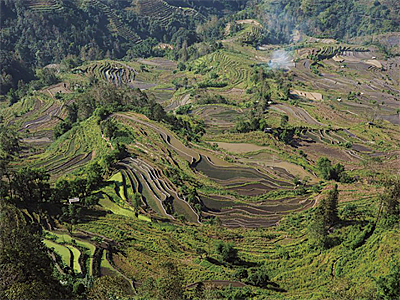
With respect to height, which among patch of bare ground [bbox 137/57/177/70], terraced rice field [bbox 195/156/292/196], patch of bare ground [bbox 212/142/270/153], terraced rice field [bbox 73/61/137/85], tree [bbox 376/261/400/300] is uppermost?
tree [bbox 376/261/400/300]

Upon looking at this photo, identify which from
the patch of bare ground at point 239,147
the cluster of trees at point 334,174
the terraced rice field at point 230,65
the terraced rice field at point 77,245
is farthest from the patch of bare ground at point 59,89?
the cluster of trees at point 334,174

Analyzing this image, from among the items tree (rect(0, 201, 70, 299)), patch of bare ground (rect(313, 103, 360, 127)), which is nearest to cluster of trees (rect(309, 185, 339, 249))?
tree (rect(0, 201, 70, 299))

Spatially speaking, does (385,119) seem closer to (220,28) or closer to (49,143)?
(49,143)

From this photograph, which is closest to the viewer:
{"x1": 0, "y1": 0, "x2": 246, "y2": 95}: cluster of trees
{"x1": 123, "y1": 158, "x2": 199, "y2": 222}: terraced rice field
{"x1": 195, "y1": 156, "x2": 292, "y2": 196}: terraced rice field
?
{"x1": 123, "y1": 158, "x2": 199, "y2": 222}: terraced rice field

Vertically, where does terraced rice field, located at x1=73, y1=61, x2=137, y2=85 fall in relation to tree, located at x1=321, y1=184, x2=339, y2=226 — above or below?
below

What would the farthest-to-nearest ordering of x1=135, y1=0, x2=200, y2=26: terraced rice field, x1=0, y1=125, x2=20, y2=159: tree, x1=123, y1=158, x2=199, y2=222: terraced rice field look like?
x1=135, y1=0, x2=200, y2=26: terraced rice field → x1=0, y1=125, x2=20, y2=159: tree → x1=123, y1=158, x2=199, y2=222: terraced rice field

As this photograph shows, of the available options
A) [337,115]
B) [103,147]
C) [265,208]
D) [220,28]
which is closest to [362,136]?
[337,115]

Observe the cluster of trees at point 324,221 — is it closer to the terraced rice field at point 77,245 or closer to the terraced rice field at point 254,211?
the terraced rice field at point 254,211

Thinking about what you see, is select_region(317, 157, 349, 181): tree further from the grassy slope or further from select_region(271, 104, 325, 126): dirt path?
select_region(271, 104, 325, 126): dirt path
